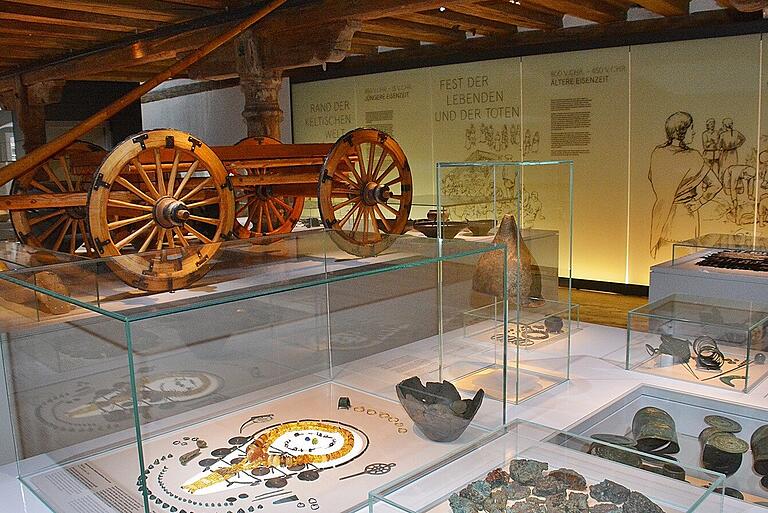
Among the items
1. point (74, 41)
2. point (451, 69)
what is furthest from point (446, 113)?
point (74, 41)

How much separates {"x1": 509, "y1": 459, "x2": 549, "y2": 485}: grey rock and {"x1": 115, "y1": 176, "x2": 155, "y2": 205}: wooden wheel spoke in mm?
2312

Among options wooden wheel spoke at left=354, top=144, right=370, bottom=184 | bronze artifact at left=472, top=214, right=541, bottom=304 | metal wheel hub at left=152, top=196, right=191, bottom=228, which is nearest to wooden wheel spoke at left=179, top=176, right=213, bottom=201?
metal wheel hub at left=152, top=196, right=191, bottom=228

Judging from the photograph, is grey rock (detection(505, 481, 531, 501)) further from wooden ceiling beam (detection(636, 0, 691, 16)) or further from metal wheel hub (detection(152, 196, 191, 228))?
wooden ceiling beam (detection(636, 0, 691, 16))

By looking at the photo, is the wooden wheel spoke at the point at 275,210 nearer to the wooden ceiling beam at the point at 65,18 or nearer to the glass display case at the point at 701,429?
the wooden ceiling beam at the point at 65,18

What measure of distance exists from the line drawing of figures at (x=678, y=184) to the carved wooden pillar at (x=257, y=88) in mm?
3270

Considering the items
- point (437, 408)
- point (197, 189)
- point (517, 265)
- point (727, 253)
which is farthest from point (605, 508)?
point (727, 253)

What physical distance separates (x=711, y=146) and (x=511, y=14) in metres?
1.97

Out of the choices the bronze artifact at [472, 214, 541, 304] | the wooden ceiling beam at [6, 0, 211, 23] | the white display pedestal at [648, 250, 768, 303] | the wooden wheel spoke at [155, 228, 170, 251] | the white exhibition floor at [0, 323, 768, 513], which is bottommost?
the white exhibition floor at [0, 323, 768, 513]

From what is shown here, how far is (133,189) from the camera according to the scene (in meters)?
3.53

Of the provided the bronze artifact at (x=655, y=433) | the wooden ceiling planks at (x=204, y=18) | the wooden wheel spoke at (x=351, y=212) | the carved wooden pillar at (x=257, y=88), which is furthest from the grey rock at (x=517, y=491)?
the carved wooden pillar at (x=257, y=88)

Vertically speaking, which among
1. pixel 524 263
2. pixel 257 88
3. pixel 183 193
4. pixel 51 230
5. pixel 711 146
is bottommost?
pixel 524 263

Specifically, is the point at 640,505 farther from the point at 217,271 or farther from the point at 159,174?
the point at 159,174

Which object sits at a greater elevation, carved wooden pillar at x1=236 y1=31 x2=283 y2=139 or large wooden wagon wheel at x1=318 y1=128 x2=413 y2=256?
carved wooden pillar at x1=236 y1=31 x2=283 y2=139

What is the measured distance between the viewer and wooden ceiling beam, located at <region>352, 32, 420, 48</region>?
23.3ft
